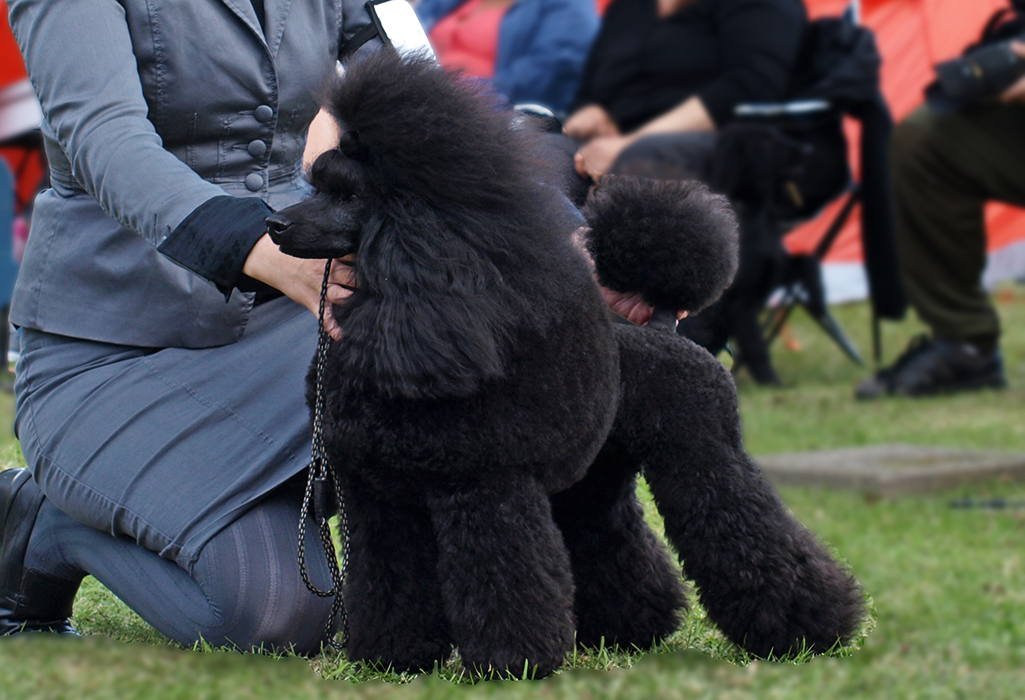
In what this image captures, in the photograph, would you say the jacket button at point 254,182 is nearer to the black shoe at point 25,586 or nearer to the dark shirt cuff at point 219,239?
the dark shirt cuff at point 219,239

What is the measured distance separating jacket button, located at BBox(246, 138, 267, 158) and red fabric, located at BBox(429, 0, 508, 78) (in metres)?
3.35

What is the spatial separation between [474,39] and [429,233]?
413 cm

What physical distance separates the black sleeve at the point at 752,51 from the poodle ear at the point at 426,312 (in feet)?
10.2

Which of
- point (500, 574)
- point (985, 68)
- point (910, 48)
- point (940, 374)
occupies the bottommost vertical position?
point (940, 374)

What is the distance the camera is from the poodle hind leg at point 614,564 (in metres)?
1.40

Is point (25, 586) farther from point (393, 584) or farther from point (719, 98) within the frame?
point (719, 98)

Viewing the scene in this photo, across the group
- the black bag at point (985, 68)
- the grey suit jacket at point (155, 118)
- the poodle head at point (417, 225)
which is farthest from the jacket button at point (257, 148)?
the black bag at point (985, 68)

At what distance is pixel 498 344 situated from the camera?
114cm

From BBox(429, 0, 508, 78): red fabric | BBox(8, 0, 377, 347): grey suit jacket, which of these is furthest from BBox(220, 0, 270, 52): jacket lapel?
BBox(429, 0, 508, 78): red fabric

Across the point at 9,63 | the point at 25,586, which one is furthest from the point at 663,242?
the point at 9,63

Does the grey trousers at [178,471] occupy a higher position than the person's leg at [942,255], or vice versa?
the grey trousers at [178,471]

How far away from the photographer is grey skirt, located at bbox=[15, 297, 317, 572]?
1534mm

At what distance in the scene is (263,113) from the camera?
1.59 m

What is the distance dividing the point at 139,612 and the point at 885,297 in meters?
3.72
